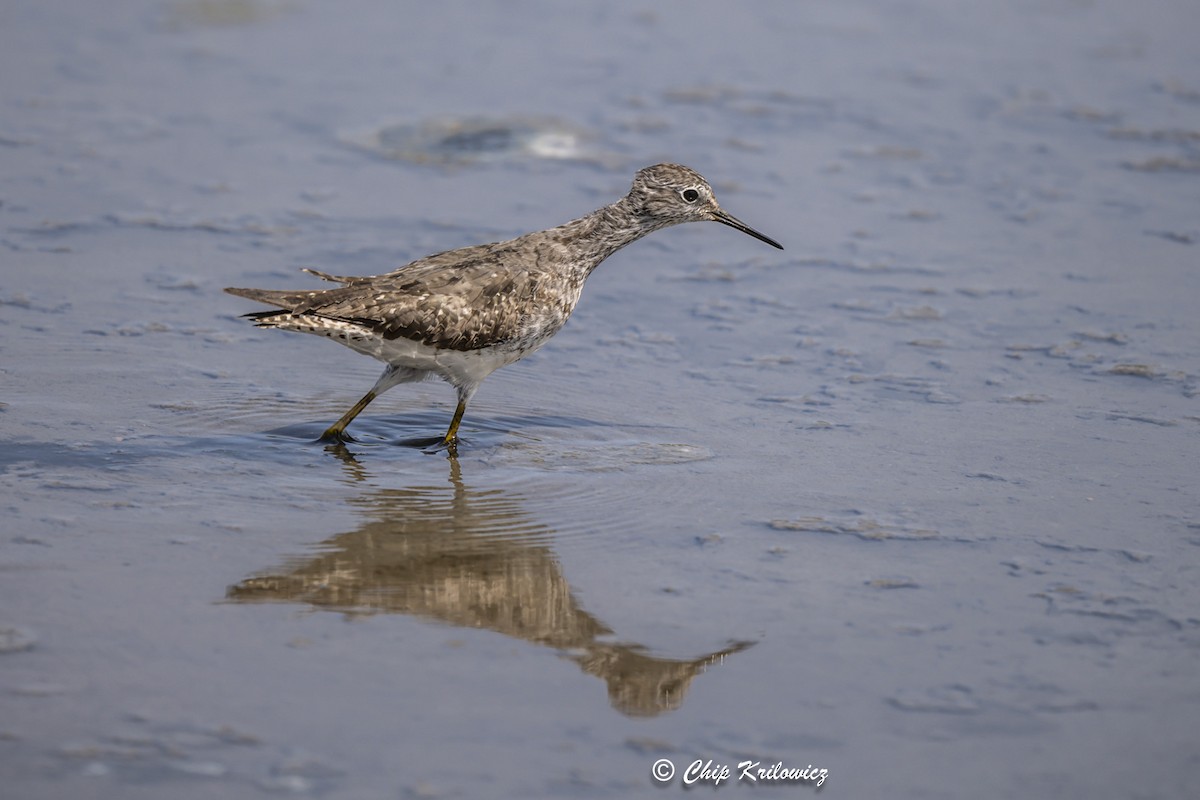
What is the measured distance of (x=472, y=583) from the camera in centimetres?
622

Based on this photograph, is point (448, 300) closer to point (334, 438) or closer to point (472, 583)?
point (334, 438)

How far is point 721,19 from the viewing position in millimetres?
15398

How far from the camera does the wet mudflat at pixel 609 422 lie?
5.13m

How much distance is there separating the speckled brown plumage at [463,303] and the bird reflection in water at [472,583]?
1.03 metres

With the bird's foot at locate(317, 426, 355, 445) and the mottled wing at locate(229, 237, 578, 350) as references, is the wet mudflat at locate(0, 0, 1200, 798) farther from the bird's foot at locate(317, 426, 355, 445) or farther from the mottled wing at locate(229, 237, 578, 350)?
the mottled wing at locate(229, 237, 578, 350)

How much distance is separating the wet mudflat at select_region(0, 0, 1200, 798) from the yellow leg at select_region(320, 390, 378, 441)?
16cm

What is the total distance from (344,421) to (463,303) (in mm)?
909

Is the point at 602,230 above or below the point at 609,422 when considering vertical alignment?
above

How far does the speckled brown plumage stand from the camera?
7.72 metres

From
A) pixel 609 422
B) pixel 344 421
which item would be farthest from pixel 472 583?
pixel 609 422

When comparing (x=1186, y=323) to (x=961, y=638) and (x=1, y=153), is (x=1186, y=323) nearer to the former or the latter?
(x=961, y=638)

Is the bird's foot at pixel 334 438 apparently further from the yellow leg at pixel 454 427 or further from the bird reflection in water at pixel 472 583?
the bird reflection in water at pixel 472 583

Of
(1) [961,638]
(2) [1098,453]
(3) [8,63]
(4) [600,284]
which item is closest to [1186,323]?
(2) [1098,453]

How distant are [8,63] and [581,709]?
34.3 feet
